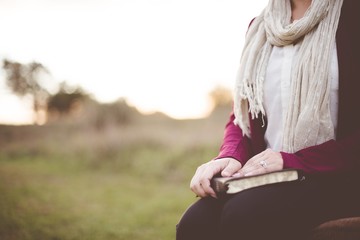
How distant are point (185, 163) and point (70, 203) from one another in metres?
4.10

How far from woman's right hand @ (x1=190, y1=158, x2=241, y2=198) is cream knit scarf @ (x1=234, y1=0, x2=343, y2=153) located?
0.30 meters

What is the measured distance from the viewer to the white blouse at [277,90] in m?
1.59

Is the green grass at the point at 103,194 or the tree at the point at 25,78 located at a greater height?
the tree at the point at 25,78

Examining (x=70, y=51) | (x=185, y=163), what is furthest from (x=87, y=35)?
(x=185, y=163)

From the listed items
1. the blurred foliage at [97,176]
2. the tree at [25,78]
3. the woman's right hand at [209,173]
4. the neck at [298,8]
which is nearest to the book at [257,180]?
the woman's right hand at [209,173]

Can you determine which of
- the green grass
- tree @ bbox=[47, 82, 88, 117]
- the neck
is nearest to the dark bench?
the neck

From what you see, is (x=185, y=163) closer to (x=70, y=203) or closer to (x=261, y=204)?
(x=70, y=203)

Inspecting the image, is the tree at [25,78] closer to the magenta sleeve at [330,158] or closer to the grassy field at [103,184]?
the grassy field at [103,184]

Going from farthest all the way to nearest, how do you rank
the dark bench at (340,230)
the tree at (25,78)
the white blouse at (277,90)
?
the tree at (25,78) < the white blouse at (277,90) < the dark bench at (340,230)

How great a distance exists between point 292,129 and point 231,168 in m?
0.35

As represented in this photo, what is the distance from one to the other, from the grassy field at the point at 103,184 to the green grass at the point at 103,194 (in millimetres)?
12

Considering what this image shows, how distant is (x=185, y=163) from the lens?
30.6 ft

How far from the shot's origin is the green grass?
419cm

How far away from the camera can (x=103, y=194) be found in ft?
21.8
